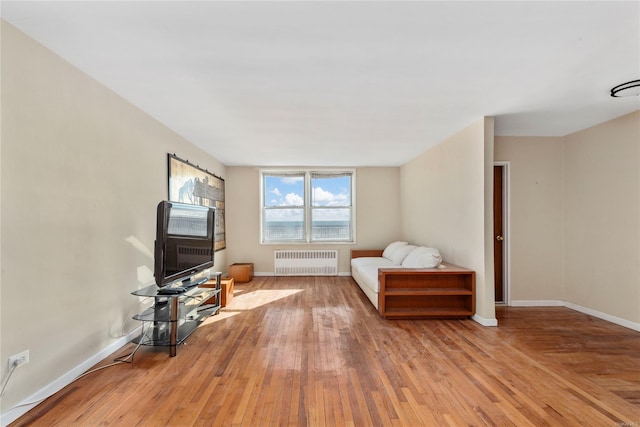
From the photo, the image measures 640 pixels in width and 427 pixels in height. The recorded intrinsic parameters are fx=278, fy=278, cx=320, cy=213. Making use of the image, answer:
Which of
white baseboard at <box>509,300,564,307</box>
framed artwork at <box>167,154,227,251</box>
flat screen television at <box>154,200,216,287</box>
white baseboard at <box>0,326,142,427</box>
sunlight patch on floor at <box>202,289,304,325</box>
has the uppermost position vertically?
framed artwork at <box>167,154,227,251</box>

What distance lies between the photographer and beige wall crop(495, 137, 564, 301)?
3.98m

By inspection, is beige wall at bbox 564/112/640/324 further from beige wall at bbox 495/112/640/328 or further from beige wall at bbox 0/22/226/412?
beige wall at bbox 0/22/226/412

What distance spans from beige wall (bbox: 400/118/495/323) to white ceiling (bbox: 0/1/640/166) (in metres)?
0.45

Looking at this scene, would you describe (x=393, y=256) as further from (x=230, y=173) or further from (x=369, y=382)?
(x=230, y=173)

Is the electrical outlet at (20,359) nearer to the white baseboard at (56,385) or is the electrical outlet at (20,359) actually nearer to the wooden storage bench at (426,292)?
the white baseboard at (56,385)

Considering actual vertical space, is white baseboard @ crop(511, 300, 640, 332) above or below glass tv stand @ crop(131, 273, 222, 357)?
below

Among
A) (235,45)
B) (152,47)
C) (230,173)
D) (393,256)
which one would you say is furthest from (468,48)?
(230,173)

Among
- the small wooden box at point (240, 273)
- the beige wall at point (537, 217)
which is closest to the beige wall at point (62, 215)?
the small wooden box at point (240, 273)

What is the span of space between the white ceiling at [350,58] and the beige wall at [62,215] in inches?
10.1

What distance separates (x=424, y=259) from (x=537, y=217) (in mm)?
1767

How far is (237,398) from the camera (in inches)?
75.7

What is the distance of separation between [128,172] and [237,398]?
7.63 feet

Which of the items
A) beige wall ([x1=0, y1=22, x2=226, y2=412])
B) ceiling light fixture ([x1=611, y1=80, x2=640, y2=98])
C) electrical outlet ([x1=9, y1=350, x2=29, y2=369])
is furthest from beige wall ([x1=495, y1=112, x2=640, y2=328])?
electrical outlet ([x1=9, y1=350, x2=29, y2=369])

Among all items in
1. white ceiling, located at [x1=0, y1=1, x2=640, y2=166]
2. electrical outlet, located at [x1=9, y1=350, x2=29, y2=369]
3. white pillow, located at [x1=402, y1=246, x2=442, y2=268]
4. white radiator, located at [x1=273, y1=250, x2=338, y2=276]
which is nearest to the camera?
white ceiling, located at [x1=0, y1=1, x2=640, y2=166]
